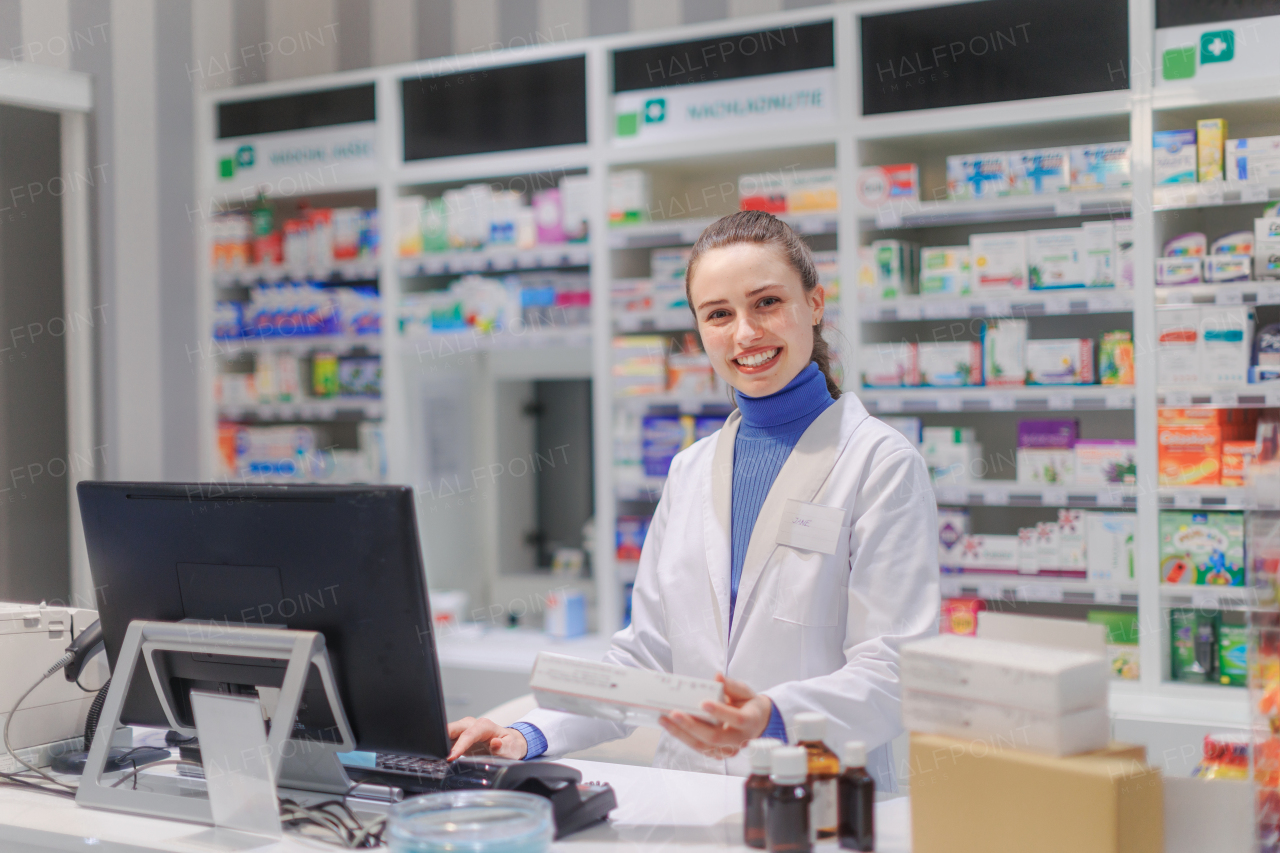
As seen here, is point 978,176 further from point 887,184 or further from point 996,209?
point 887,184

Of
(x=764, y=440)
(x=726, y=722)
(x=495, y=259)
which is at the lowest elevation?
(x=726, y=722)

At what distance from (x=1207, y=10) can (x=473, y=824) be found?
3461 millimetres

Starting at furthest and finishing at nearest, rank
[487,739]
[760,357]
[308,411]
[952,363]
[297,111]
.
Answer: [297,111] → [308,411] → [952,363] → [760,357] → [487,739]

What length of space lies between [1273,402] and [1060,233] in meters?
0.85

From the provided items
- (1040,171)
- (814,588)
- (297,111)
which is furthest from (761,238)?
(297,111)

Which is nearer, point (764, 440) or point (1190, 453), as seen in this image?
point (764, 440)

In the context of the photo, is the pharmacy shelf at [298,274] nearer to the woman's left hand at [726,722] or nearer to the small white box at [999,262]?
the small white box at [999,262]

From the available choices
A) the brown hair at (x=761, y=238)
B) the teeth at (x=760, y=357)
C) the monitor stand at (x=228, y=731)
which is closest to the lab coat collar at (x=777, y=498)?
the teeth at (x=760, y=357)

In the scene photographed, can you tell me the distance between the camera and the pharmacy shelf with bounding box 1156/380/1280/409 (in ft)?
11.2

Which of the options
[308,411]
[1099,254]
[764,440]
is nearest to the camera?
[764,440]

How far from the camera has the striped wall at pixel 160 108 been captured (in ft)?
15.9

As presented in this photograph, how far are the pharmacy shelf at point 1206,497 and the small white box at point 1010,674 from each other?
2433mm

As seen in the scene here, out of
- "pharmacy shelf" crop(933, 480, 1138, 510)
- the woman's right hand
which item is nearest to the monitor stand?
the woman's right hand

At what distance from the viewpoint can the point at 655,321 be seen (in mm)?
4320
